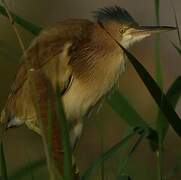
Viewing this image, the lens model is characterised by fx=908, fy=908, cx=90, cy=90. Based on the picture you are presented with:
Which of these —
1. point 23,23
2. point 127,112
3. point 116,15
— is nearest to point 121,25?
point 116,15

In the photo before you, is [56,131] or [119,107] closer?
[56,131]

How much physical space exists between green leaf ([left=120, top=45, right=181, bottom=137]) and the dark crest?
877 mm

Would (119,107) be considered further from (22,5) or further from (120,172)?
(22,5)

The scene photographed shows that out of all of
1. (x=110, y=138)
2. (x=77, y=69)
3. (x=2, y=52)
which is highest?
(x=2, y=52)

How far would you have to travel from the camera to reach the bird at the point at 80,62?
9.48ft

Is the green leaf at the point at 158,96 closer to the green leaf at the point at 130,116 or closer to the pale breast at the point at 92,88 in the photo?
the green leaf at the point at 130,116

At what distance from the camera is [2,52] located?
216cm

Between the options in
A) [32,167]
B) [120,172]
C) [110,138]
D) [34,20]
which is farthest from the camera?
[34,20]

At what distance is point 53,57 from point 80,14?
3.55m

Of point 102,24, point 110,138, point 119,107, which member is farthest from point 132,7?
point 119,107

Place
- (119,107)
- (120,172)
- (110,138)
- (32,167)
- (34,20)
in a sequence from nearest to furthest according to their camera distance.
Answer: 1. (32,167)
2. (120,172)
3. (119,107)
4. (110,138)
5. (34,20)

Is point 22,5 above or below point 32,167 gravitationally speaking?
below

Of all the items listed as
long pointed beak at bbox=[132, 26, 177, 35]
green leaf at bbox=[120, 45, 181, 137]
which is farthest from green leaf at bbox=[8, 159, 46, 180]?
long pointed beak at bbox=[132, 26, 177, 35]

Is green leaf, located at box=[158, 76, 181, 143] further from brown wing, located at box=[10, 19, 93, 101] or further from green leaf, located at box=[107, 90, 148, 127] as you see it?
brown wing, located at box=[10, 19, 93, 101]
